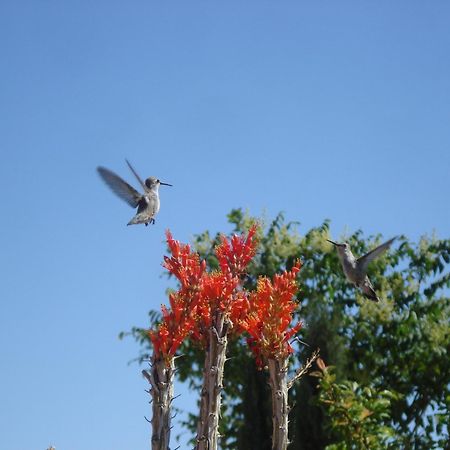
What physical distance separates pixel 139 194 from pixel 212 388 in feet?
9.53

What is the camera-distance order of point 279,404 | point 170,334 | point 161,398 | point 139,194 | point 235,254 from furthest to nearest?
point 139,194
point 235,254
point 279,404
point 170,334
point 161,398

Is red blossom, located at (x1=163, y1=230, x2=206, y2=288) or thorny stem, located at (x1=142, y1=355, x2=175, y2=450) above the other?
red blossom, located at (x1=163, y1=230, x2=206, y2=288)

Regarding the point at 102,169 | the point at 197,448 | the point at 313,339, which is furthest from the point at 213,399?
the point at 313,339

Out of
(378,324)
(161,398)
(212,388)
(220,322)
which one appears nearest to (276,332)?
(220,322)

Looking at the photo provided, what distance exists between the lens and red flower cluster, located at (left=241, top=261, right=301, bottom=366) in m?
7.88

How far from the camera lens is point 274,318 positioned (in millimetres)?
7887

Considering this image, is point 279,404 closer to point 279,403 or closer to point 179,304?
point 279,403

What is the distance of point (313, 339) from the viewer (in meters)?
12.6

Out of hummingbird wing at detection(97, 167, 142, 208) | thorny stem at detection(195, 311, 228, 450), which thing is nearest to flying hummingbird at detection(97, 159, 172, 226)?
→ hummingbird wing at detection(97, 167, 142, 208)

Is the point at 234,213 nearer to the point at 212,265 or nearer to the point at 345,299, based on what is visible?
the point at 212,265

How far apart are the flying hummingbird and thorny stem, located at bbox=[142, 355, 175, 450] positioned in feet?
7.81

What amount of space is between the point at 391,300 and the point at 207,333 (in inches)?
374

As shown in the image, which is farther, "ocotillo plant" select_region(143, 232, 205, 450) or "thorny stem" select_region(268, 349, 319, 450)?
"thorny stem" select_region(268, 349, 319, 450)

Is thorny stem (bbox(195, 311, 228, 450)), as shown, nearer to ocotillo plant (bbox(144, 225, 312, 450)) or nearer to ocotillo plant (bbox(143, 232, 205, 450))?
ocotillo plant (bbox(144, 225, 312, 450))
